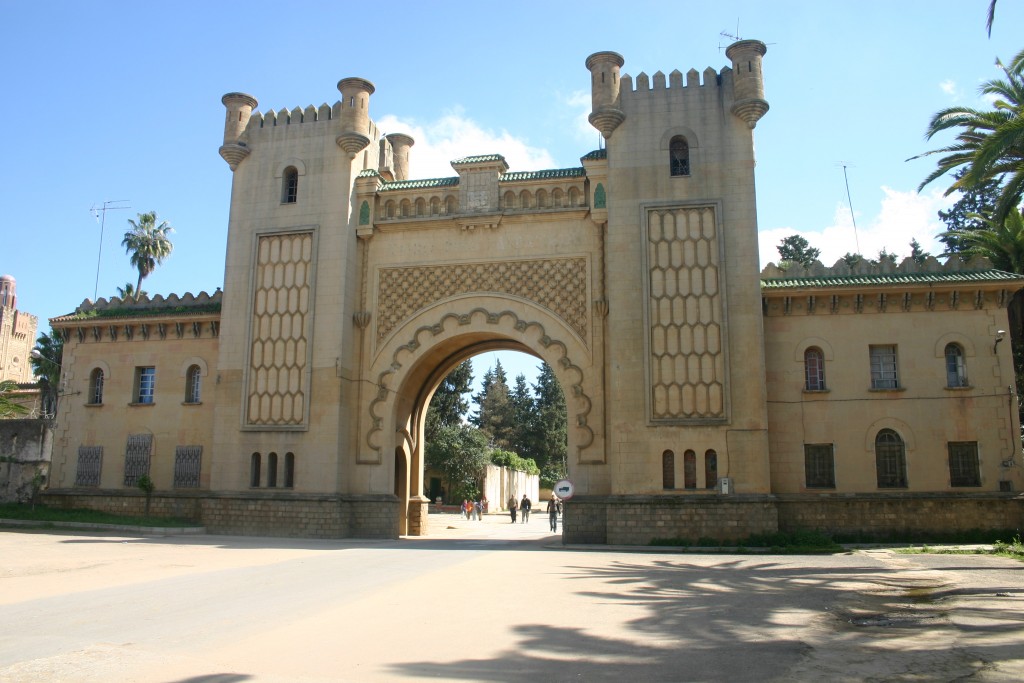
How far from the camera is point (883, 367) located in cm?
2338

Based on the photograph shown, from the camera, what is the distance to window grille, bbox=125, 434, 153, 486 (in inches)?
1058

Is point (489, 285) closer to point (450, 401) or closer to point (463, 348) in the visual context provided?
point (463, 348)

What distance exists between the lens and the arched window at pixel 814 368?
23.5 m

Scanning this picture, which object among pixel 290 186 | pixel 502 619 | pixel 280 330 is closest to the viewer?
pixel 502 619

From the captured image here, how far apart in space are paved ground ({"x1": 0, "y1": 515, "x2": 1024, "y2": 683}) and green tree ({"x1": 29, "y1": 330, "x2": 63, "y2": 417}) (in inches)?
1184

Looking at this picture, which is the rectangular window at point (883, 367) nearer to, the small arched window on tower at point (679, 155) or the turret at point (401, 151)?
the small arched window on tower at point (679, 155)

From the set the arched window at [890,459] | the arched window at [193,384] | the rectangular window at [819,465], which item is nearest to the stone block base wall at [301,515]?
the arched window at [193,384]

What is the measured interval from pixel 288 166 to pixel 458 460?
30.0m

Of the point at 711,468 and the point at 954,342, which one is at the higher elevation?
the point at 954,342

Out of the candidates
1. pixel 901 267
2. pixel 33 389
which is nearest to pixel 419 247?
pixel 901 267

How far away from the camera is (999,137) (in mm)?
18141

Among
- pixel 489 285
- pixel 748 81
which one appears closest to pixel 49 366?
pixel 489 285

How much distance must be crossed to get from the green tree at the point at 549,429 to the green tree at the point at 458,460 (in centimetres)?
2414

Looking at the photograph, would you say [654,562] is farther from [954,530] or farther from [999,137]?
[999,137]
